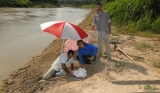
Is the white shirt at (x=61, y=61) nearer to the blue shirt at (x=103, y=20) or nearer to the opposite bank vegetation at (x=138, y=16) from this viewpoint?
the blue shirt at (x=103, y=20)

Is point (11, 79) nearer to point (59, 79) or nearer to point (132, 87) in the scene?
point (59, 79)

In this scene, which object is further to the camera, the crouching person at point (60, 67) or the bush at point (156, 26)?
the bush at point (156, 26)

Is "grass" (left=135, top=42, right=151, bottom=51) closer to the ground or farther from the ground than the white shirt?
closer to the ground

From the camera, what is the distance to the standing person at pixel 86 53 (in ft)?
21.2

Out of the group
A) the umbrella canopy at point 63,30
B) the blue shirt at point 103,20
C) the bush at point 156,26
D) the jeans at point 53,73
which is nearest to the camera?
the umbrella canopy at point 63,30

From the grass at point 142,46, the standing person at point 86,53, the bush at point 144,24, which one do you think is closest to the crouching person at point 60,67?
the standing person at point 86,53

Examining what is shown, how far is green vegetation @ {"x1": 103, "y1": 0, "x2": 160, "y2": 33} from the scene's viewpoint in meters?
13.1

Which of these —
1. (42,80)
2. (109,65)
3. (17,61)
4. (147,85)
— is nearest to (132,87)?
(147,85)

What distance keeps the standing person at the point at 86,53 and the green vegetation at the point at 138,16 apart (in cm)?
722

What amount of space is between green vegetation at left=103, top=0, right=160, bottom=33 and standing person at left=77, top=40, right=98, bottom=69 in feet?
23.7

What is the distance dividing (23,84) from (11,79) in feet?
3.20

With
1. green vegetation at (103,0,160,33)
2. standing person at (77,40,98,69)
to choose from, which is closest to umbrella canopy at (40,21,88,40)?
standing person at (77,40,98,69)

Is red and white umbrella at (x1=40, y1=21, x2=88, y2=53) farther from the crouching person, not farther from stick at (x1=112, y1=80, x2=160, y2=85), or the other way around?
stick at (x1=112, y1=80, x2=160, y2=85)

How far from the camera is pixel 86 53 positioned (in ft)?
21.7
